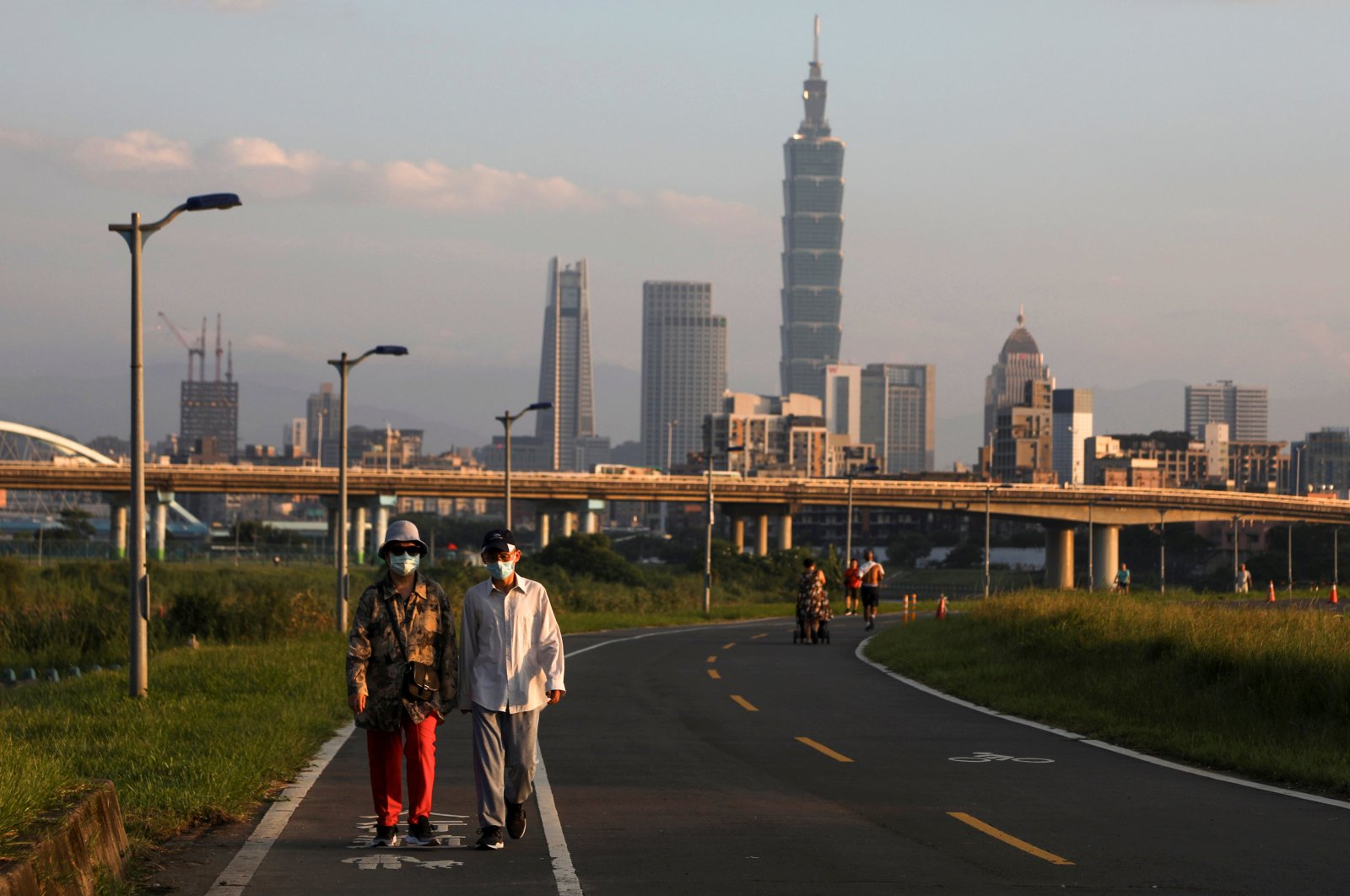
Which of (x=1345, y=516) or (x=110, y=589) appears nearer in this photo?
(x=110, y=589)

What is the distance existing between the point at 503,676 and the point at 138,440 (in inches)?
439

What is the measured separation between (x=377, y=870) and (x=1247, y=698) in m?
11.4

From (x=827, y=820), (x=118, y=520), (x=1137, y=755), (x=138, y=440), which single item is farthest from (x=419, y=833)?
(x=118, y=520)

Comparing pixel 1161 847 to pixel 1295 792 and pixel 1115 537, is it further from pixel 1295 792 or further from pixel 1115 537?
pixel 1115 537

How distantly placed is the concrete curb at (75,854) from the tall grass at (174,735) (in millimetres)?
153

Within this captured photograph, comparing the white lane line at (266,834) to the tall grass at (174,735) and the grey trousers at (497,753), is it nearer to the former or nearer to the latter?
the tall grass at (174,735)

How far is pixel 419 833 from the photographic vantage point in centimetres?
1047

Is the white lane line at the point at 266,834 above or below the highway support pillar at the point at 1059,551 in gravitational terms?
above

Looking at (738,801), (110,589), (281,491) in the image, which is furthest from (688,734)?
(281,491)

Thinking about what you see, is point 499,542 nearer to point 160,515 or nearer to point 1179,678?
point 1179,678

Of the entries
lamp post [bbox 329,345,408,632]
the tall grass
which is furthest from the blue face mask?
lamp post [bbox 329,345,408,632]

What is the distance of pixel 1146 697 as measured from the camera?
19281 mm

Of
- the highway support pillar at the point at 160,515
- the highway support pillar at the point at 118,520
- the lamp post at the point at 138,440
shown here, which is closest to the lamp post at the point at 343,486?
the lamp post at the point at 138,440

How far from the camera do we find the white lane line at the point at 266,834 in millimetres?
9312
